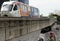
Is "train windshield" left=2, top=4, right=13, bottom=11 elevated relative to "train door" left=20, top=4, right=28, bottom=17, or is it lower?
elevated

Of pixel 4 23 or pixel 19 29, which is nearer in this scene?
pixel 4 23

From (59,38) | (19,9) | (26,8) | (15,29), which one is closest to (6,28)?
(15,29)

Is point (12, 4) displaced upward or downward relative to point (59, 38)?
A: upward

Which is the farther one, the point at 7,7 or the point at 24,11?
the point at 24,11

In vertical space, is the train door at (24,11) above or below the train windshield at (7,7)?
below

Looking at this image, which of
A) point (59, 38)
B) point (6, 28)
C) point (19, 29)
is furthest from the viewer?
point (59, 38)

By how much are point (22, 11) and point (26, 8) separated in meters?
2.18

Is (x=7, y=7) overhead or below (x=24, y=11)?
overhead

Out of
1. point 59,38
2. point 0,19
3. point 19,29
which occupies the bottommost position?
point 59,38

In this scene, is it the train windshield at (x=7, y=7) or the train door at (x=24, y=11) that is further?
the train door at (x=24, y=11)

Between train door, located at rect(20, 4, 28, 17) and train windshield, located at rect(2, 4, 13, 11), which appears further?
train door, located at rect(20, 4, 28, 17)

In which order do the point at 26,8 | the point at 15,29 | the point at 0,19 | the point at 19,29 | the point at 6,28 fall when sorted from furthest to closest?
1. the point at 26,8
2. the point at 19,29
3. the point at 15,29
4. the point at 6,28
5. the point at 0,19

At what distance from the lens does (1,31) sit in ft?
33.4

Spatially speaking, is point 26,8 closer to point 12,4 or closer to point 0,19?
point 12,4
